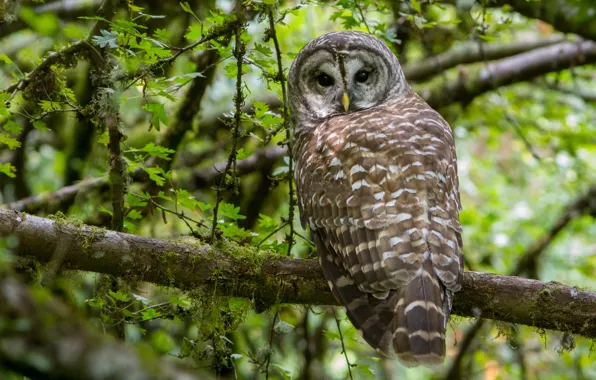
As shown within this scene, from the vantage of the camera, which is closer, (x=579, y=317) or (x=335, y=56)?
(x=579, y=317)

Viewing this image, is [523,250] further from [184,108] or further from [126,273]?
[126,273]

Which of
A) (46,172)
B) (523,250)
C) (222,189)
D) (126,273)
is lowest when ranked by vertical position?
(523,250)

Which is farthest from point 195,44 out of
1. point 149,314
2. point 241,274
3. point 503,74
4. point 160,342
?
point 503,74

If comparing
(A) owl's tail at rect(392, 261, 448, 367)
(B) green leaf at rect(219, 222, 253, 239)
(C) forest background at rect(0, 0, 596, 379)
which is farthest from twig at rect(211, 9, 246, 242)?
(A) owl's tail at rect(392, 261, 448, 367)

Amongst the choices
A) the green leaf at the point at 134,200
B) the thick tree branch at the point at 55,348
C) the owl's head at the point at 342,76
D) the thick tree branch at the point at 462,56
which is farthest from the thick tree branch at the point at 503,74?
the thick tree branch at the point at 55,348

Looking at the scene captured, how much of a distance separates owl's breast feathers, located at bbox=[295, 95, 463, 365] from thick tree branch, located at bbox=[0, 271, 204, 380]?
197cm

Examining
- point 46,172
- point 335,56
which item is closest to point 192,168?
point 46,172

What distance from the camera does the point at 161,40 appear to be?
339 centimetres

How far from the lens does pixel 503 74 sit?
22.5ft

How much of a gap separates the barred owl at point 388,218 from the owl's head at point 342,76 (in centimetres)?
21

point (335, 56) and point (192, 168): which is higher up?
point (335, 56)

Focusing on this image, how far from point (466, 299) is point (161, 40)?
1909 mm

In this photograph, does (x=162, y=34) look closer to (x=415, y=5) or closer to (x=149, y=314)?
(x=149, y=314)

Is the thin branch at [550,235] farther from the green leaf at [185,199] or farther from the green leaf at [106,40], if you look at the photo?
the green leaf at [106,40]
